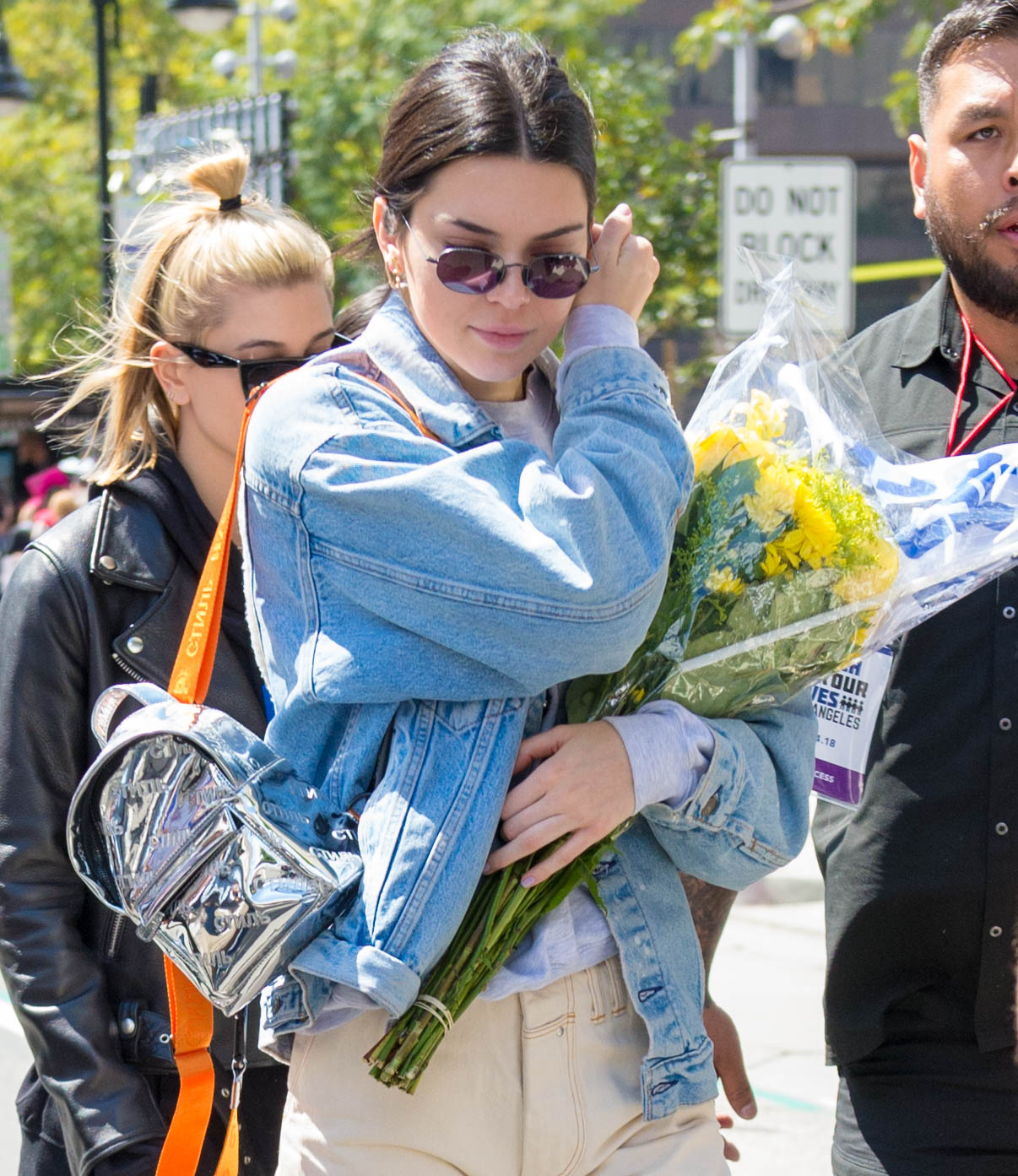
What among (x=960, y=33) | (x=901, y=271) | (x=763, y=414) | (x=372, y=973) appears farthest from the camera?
(x=901, y=271)

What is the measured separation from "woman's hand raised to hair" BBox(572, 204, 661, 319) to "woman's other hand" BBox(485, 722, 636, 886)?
0.55m

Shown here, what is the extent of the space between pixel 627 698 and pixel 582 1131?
529 mm

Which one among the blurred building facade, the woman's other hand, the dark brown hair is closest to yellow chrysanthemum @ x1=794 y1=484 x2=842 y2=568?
the woman's other hand

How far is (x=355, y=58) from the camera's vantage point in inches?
840

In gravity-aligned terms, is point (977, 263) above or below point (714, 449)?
above

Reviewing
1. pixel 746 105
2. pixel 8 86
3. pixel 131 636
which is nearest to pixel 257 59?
pixel 8 86

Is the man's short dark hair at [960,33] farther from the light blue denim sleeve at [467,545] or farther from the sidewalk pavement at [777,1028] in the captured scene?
the sidewalk pavement at [777,1028]

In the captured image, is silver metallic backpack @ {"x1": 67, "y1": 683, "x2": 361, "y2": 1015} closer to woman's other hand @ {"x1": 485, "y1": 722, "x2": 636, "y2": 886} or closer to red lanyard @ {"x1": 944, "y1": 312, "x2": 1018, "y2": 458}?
woman's other hand @ {"x1": 485, "y1": 722, "x2": 636, "y2": 886}

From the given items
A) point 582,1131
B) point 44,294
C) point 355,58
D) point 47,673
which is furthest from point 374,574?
point 44,294

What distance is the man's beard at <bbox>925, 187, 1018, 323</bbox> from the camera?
2791 mm

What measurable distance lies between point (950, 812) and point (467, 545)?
1246mm

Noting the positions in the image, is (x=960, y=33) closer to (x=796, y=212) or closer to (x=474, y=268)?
(x=474, y=268)

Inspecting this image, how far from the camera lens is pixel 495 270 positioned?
79.0 inches

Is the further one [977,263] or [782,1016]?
[782,1016]
